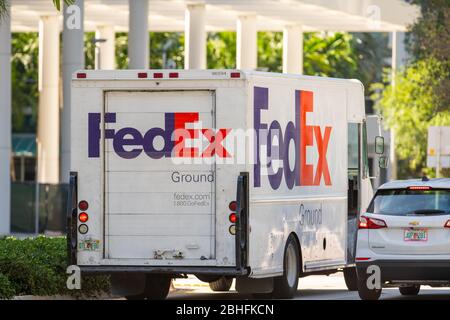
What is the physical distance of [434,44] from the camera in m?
42.1

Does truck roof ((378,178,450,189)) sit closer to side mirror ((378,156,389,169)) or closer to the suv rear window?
the suv rear window

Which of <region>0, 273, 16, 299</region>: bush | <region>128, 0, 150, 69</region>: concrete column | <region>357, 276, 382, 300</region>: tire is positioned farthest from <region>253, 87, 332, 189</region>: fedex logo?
<region>128, 0, 150, 69</region>: concrete column

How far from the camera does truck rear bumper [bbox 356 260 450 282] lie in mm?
18984

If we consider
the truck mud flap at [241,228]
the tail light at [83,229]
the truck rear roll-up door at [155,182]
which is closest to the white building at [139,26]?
the tail light at [83,229]

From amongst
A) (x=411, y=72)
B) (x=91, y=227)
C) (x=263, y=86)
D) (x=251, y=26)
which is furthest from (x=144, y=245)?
(x=411, y=72)

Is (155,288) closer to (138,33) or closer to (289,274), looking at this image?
(289,274)

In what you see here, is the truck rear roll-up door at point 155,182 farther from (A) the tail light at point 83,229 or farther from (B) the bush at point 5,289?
(B) the bush at point 5,289

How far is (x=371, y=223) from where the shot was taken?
1956 centimetres

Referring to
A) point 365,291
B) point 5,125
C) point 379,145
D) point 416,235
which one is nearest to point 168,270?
point 365,291

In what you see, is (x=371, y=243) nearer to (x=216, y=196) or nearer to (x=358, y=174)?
(x=216, y=196)

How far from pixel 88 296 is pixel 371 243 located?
4173 mm

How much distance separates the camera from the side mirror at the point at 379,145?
77.4 ft

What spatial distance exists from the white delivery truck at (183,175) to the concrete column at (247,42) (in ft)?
95.5

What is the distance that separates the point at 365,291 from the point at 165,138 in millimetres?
3371
